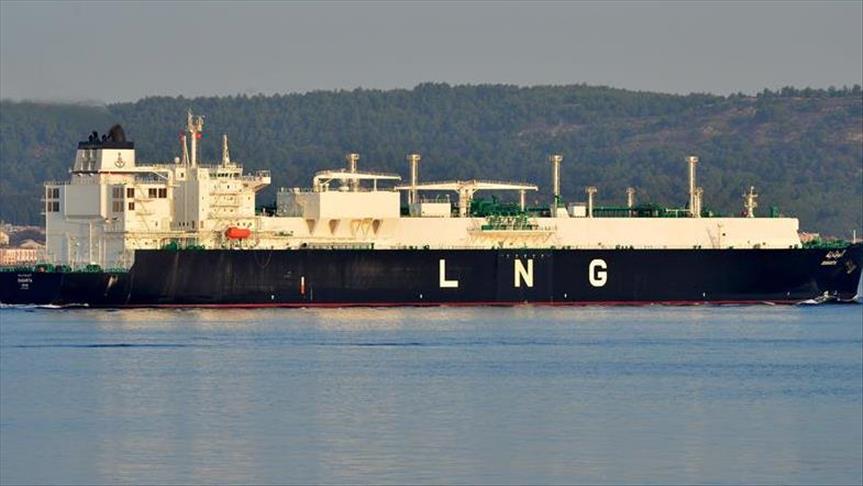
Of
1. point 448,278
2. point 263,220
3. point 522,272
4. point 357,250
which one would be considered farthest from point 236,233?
point 522,272

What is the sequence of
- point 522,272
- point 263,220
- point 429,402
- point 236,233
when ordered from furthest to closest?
point 522,272, point 263,220, point 236,233, point 429,402

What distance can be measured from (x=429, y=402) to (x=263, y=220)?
1389 inches

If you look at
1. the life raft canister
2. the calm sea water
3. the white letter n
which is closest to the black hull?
the white letter n

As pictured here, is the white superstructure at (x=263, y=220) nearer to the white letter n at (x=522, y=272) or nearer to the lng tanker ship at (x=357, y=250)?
the lng tanker ship at (x=357, y=250)

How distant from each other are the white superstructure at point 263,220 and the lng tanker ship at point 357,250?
5cm

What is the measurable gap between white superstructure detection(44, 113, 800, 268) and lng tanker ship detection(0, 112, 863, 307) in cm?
5

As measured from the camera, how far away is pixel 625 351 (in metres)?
58.1

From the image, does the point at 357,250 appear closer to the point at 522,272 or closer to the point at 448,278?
the point at 448,278

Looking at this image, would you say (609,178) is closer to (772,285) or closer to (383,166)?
(383,166)

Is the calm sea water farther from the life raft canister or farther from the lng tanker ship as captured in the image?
the life raft canister

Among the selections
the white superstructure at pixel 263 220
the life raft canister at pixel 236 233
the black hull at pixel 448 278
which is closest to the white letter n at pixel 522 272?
the black hull at pixel 448 278

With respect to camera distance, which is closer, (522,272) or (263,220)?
(263,220)

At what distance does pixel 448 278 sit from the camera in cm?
7869

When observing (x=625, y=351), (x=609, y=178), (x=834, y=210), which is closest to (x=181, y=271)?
(x=625, y=351)
